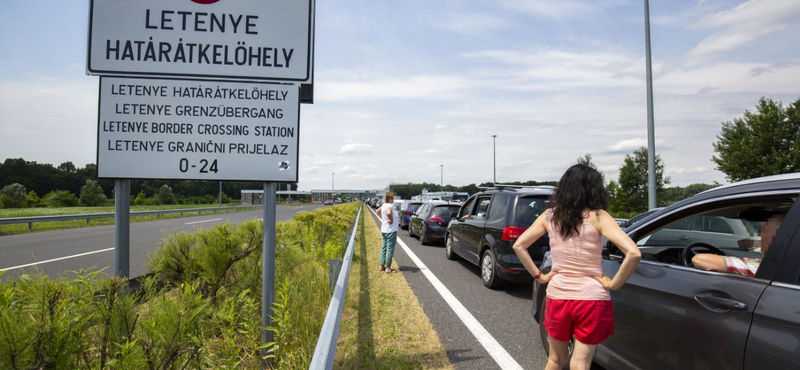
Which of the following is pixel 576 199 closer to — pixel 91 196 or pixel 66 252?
pixel 66 252

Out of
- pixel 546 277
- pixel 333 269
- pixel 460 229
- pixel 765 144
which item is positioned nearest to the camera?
pixel 546 277

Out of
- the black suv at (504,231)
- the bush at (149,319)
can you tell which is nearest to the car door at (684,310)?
the bush at (149,319)

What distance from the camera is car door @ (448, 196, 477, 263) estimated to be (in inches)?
360

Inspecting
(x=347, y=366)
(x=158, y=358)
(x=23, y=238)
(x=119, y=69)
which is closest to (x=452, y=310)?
(x=347, y=366)

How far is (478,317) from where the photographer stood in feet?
18.0

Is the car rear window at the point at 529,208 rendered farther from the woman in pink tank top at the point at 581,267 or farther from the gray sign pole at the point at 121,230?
the gray sign pole at the point at 121,230

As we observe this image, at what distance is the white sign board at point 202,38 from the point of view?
120 inches

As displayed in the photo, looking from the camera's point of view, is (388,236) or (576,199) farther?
(388,236)

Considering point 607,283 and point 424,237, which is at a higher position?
point 607,283

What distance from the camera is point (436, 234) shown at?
13852 millimetres

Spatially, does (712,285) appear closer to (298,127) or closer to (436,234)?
(298,127)

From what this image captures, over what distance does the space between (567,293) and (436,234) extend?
11.3m

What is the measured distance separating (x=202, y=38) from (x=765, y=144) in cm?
4126

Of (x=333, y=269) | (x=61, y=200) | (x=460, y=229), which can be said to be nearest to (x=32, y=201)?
(x=61, y=200)
